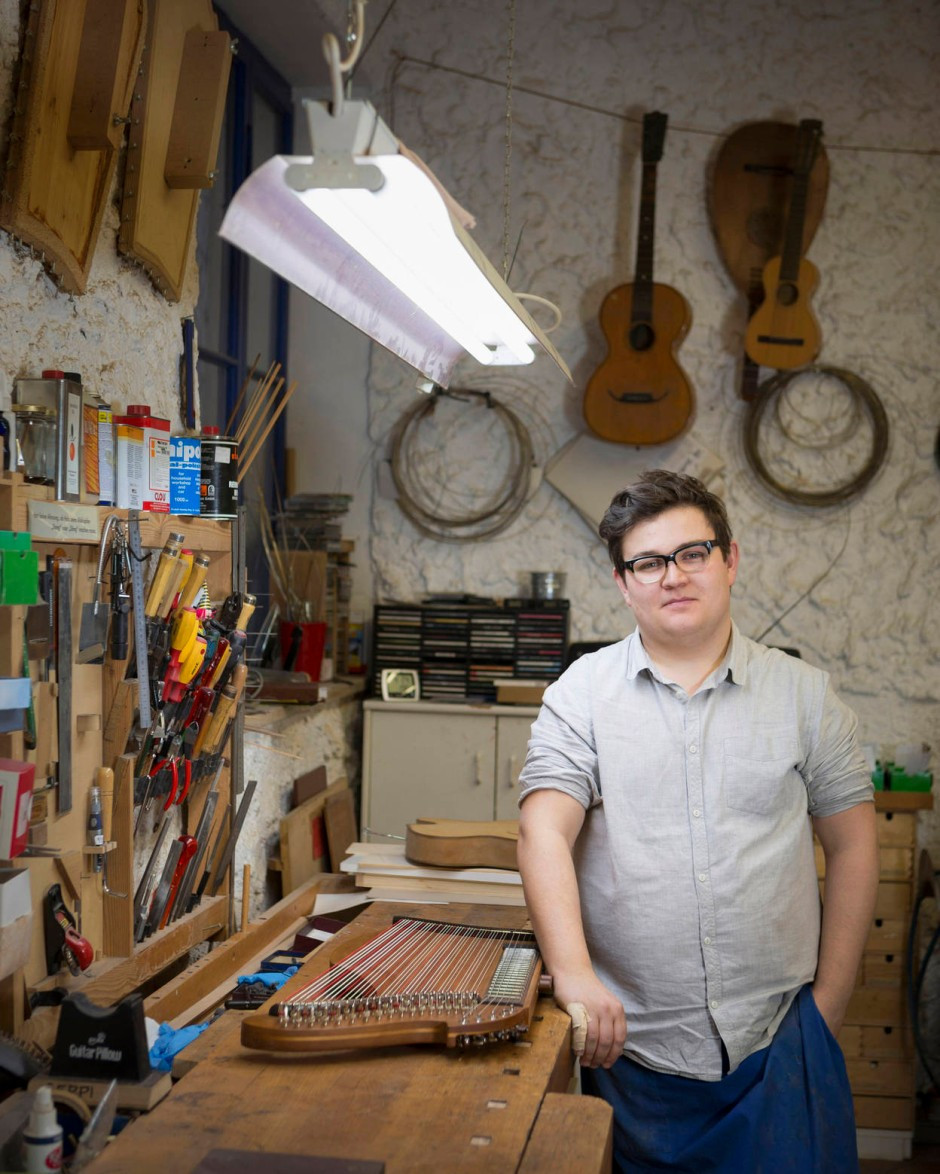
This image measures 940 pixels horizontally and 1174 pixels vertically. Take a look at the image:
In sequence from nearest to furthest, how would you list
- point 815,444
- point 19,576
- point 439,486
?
point 19,576 < point 815,444 < point 439,486

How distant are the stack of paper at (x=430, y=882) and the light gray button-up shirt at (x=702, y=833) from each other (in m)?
0.59

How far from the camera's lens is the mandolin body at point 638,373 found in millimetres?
4418

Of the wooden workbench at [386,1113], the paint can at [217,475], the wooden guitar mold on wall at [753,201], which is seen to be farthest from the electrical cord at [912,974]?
the paint can at [217,475]

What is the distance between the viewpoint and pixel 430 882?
2951 millimetres

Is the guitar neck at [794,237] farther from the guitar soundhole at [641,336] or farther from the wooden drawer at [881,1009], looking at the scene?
the wooden drawer at [881,1009]

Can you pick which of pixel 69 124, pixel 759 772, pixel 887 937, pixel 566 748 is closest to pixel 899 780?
pixel 887 937

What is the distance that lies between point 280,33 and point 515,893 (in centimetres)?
313

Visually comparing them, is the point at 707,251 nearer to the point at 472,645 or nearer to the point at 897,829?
the point at 472,645

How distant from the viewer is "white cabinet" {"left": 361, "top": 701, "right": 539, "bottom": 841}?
14.1ft

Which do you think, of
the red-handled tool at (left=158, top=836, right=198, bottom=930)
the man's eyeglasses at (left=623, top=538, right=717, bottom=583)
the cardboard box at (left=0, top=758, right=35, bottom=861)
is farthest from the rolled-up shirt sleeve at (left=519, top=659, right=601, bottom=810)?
the cardboard box at (left=0, top=758, right=35, bottom=861)

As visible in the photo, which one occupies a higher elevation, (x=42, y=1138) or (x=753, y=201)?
(x=753, y=201)

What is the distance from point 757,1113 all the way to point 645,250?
3.18 meters

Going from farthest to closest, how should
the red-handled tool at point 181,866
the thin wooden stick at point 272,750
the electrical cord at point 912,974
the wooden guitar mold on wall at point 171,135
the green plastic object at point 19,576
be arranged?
the electrical cord at point 912,974, the thin wooden stick at point 272,750, the red-handled tool at point 181,866, the wooden guitar mold on wall at point 171,135, the green plastic object at point 19,576

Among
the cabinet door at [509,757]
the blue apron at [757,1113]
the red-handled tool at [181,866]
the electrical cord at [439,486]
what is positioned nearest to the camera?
the blue apron at [757,1113]
